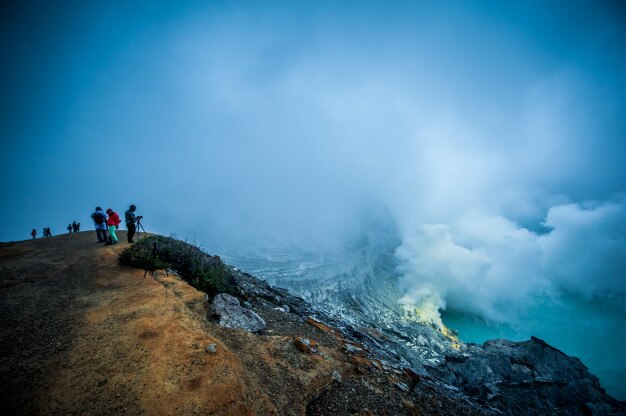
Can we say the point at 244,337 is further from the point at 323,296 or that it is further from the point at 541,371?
the point at 541,371

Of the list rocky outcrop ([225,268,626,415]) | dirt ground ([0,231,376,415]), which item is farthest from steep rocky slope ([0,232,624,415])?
rocky outcrop ([225,268,626,415])

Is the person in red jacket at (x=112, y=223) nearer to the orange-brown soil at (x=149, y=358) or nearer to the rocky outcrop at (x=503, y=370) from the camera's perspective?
the orange-brown soil at (x=149, y=358)

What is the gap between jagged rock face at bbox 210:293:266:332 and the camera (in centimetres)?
863

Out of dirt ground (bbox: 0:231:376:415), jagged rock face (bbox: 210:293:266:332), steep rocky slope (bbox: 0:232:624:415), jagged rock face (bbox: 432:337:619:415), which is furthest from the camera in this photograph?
jagged rock face (bbox: 432:337:619:415)

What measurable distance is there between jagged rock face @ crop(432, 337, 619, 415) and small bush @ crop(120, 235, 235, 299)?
23.0 m

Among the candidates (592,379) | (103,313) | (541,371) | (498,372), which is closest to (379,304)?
(498,372)

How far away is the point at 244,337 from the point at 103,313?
4164 mm

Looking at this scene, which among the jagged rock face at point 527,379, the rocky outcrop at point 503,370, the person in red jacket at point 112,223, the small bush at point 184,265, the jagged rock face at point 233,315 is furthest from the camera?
the jagged rock face at point 527,379

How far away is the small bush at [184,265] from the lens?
34.9ft

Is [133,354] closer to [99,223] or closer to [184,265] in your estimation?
[184,265]

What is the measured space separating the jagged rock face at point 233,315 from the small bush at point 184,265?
4.78 feet

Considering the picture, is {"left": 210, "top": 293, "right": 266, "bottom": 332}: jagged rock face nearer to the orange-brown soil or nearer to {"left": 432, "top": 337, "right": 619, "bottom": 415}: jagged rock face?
the orange-brown soil

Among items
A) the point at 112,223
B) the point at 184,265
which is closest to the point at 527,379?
the point at 184,265

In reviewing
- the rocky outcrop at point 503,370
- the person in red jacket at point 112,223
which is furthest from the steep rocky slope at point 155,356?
the rocky outcrop at point 503,370
